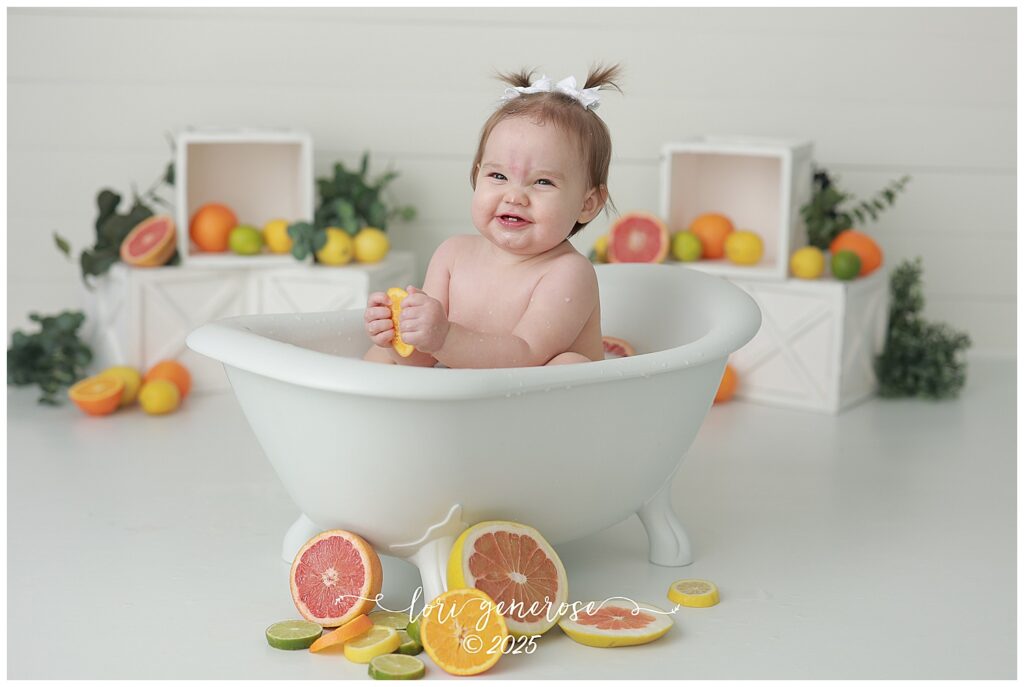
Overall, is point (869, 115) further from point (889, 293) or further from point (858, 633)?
point (858, 633)

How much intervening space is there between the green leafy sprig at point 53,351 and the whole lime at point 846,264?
6.20ft

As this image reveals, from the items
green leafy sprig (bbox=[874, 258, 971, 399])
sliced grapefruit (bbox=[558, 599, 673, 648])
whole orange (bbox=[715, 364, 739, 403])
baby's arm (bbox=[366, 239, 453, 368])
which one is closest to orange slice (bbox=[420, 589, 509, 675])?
sliced grapefruit (bbox=[558, 599, 673, 648])

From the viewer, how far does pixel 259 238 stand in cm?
333

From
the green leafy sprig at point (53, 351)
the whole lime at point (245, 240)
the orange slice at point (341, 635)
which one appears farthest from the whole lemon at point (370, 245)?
the orange slice at point (341, 635)

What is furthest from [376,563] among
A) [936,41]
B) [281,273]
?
[936,41]

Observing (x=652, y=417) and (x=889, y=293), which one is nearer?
(x=652, y=417)

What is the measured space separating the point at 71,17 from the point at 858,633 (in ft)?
9.16

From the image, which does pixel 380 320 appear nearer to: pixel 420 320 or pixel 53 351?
pixel 420 320

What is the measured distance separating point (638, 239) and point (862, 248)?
1.87 ft

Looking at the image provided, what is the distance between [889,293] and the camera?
351cm

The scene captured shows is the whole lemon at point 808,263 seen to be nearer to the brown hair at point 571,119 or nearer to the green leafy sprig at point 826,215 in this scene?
the green leafy sprig at point 826,215

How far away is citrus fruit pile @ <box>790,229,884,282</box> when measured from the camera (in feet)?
10.4

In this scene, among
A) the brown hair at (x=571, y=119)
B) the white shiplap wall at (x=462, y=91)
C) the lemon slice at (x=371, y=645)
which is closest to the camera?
the lemon slice at (x=371, y=645)

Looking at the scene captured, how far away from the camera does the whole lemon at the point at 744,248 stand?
10.8ft
